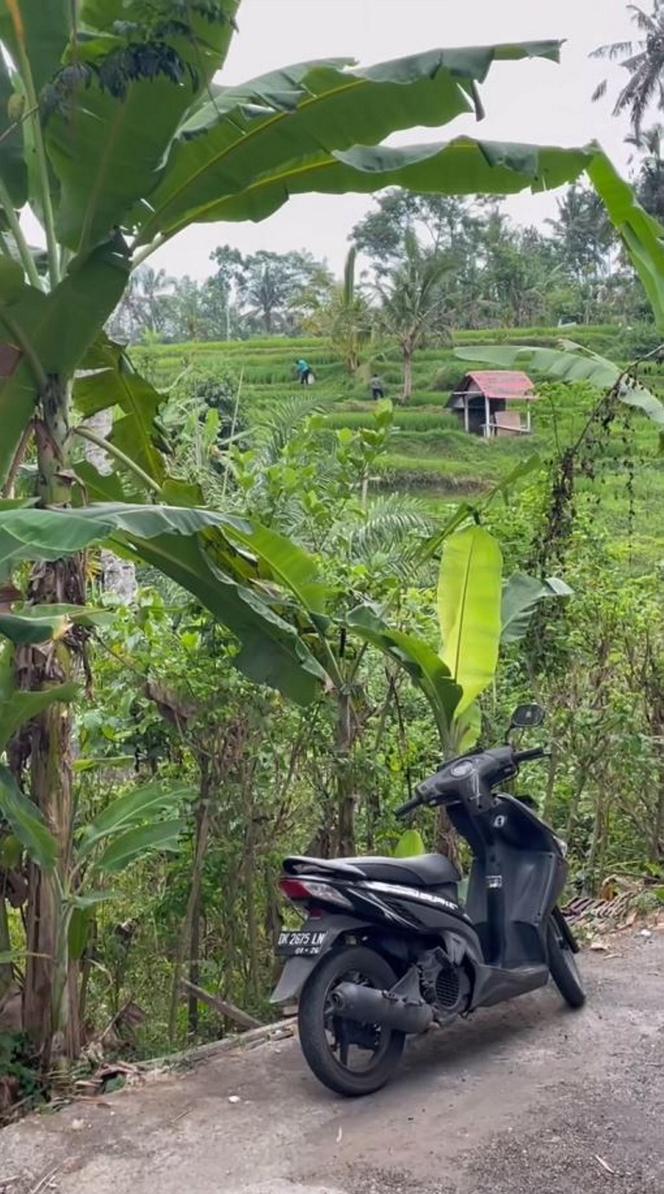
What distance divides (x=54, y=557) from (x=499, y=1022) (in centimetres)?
258

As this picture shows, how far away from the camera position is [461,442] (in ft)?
112

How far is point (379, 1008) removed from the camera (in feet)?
12.4

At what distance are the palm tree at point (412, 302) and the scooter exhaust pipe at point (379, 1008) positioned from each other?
3208 centimetres

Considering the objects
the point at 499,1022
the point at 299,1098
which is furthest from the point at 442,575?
the point at 299,1098

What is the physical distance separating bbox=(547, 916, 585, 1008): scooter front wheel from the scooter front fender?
3.17 ft

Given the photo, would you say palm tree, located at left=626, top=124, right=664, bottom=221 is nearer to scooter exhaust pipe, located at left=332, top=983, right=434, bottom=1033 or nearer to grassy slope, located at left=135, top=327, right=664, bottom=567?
grassy slope, located at left=135, top=327, right=664, bottom=567

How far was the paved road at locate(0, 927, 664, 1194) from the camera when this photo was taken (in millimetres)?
3264

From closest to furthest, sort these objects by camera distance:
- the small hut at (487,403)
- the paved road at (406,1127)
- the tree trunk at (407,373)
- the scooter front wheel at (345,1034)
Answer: the paved road at (406,1127) → the scooter front wheel at (345,1034) → the small hut at (487,403) → the tree trunk at (407,373)

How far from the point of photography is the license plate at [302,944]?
12.3ft

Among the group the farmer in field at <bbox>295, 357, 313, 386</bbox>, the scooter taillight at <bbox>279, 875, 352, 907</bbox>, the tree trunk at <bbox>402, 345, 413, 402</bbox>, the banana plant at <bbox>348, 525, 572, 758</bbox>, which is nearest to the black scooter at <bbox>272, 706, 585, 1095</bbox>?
the scooter taillight at <bbox>279, 875, 352, 907</bbox>

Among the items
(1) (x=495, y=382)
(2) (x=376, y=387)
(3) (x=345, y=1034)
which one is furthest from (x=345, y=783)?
(2) (x=376, y=387)

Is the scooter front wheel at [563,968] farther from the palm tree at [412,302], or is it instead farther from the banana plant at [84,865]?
the palm tree at [412,302]

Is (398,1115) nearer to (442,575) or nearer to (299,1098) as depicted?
(299,1098)

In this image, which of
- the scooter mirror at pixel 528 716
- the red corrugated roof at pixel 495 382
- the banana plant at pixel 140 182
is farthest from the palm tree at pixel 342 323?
the scooter mirror at pixel 528 716
